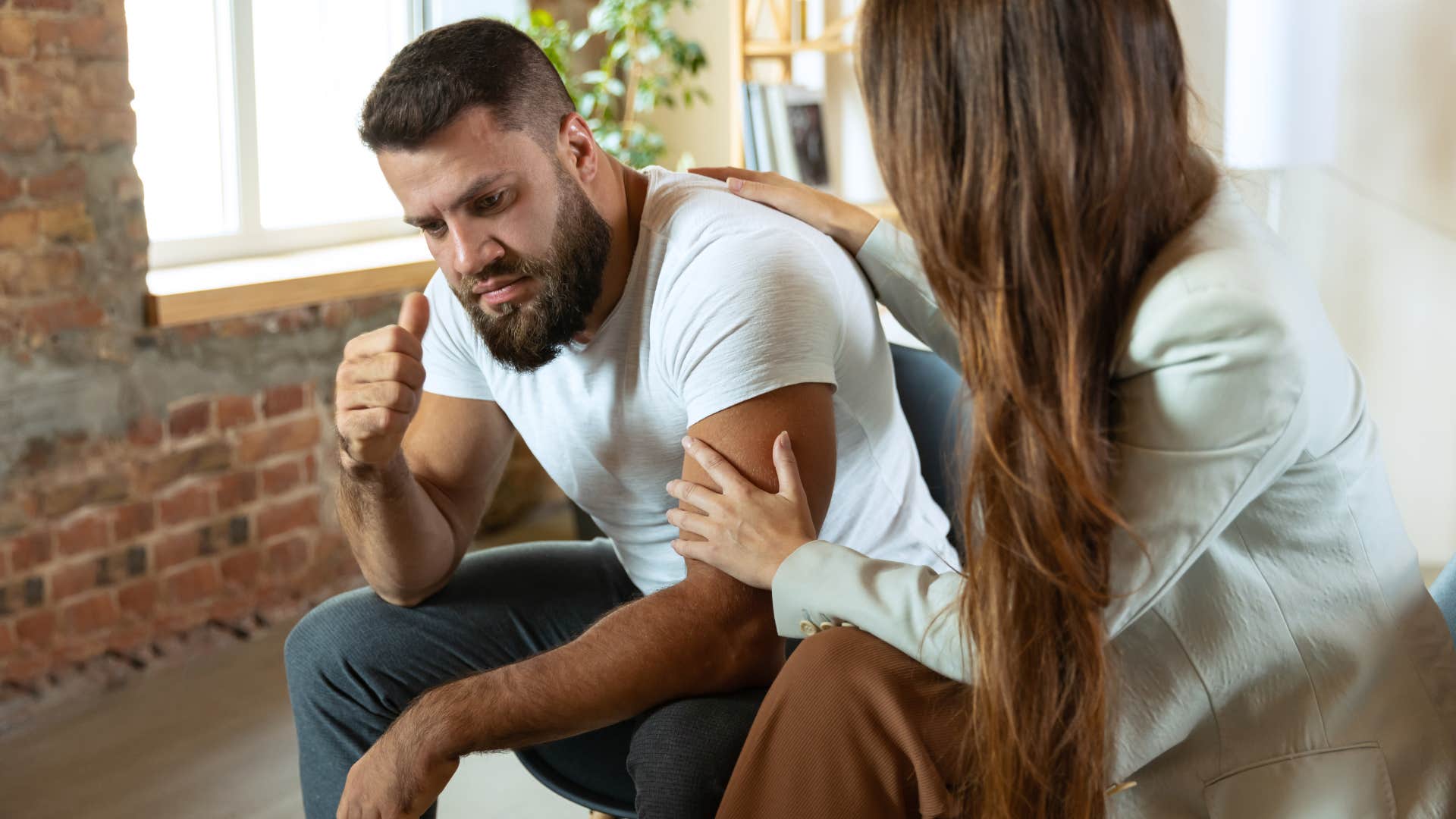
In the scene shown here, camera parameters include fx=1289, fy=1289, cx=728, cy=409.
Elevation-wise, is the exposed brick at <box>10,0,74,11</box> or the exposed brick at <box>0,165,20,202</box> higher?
the exposed brick at <box>10,0,74,11</box>

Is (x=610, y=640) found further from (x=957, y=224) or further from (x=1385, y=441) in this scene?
(x=1385, y=441)

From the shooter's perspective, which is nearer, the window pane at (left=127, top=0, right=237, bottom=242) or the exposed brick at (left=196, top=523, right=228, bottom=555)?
the exposed brick at (left=196, top=523, right=228, bottom=555)

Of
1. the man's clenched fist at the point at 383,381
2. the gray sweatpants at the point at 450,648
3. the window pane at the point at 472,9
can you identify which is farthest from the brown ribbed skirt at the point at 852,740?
the window pane at the point at 472,9

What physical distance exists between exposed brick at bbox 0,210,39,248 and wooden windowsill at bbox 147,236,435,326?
272 millimetres

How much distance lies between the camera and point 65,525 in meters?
2.56

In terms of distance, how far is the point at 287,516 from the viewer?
3049 mm

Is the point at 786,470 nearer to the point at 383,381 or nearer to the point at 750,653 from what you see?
the point at 750,653

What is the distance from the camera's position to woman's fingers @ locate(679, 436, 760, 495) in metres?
1.32

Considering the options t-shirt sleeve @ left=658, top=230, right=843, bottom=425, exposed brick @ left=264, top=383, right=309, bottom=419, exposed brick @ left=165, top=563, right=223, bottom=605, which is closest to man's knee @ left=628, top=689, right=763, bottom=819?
t-shirt sleeve @ left=658, top=230, right=843, bottom=425

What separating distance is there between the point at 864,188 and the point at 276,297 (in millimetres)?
1681

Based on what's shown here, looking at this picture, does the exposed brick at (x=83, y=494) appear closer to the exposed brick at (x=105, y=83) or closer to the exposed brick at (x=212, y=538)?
the exposed brick at (x=212, y=538)

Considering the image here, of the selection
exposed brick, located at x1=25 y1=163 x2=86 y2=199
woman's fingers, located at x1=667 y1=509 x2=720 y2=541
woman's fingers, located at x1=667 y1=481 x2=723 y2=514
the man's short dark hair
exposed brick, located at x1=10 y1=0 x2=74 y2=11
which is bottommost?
woman's fingers, located at x1=667 y1=509 x2=720 y2=541

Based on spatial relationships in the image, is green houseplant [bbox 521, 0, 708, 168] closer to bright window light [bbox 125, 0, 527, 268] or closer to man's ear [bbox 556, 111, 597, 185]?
bright window light [bbox 125, 0, 527, 268]

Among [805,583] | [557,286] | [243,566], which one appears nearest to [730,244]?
[557,286]
